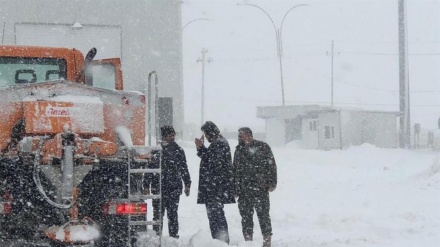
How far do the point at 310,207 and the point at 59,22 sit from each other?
18.7 metres

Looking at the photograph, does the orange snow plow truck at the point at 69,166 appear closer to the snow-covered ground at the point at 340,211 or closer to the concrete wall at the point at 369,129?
the snow-covered ground at the point at 340,211

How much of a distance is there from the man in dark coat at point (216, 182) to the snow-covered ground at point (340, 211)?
23cm

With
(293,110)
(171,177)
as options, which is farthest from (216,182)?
(293,110)

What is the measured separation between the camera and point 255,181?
30.2ft

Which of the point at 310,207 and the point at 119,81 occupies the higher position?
the point at 119,81

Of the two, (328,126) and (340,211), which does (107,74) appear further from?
(328,126)

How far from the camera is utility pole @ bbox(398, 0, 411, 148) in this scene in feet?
109

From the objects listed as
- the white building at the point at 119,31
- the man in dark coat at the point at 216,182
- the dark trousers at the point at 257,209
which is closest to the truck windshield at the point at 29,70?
the man in dark coat at the point at 216,182

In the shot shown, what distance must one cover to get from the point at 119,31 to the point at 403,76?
1418cm

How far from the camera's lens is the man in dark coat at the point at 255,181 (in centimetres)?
921

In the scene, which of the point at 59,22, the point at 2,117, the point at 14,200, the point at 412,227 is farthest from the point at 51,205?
the point at 59,22

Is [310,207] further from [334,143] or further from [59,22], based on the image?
[334,143]

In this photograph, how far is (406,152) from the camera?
33.8 m

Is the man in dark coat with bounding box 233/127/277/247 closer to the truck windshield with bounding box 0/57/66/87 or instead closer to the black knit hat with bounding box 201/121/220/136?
the black knit hat with bounding box 201/121/220/136
